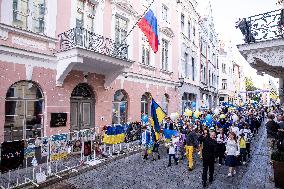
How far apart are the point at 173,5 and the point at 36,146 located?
16167 millimetres

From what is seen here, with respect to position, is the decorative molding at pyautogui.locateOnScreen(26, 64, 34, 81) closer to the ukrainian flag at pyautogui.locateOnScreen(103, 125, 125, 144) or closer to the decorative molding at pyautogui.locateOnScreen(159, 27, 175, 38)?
the ukrainian flag at pyautogui.locateOnScreen(103, 125, 125, 144)

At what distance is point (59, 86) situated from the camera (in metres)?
11.5

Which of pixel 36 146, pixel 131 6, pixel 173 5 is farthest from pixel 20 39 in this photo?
pixel 173 5

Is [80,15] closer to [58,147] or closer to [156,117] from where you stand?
[156,117]

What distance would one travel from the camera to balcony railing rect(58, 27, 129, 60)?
11320mm

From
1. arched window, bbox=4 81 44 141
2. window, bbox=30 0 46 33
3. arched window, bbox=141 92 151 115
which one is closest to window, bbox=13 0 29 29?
window, bbox=30 0 46 33

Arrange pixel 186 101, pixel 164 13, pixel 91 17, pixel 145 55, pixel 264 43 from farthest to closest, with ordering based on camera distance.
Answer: pixel 186 101
pixel 164 13
pixel 145 55
pixel 91 17
pixel 264 43

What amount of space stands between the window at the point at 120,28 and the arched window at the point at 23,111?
609cm

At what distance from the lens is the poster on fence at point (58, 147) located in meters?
9.12

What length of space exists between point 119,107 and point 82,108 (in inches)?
112

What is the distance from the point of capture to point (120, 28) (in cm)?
1538

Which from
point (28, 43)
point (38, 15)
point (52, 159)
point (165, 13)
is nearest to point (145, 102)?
point (165, 13)

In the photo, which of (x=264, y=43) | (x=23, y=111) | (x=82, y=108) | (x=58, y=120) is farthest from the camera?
(x=82, y=108)

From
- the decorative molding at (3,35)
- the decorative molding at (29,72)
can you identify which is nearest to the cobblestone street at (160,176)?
the decorative molding at (29,72)
